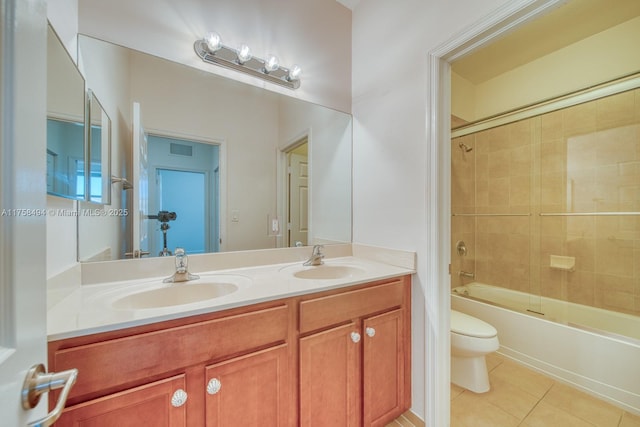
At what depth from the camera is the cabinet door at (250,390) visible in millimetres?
877

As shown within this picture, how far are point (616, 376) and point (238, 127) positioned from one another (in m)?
2.76

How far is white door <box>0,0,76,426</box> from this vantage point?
34 cm

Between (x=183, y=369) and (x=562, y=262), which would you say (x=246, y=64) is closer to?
(x=183, y=369)

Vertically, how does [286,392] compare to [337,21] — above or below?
below

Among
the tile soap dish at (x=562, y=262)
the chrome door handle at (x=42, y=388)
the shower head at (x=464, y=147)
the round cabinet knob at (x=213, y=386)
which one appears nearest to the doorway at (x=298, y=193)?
the round cabinet knob at (x=213, y=386)

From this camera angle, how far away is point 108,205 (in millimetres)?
1176

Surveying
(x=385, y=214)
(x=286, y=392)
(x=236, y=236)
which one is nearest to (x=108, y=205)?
(x=236, y=236)

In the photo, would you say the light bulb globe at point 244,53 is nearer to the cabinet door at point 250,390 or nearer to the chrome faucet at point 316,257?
the chrome faucet at point 316,257

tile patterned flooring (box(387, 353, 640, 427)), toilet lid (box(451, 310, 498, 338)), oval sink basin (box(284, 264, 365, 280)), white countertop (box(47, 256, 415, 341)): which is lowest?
tile patterned flooring (box(387, 353, 640, 427))

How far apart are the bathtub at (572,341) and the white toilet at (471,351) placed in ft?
1.59

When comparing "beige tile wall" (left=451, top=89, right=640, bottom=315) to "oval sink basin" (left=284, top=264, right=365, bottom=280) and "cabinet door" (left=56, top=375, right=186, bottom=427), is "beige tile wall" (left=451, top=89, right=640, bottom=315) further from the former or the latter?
"cabinet door" (left=56, top=375, right=186, bottom=427)

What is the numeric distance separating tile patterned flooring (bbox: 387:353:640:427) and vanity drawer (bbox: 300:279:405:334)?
2.29ft

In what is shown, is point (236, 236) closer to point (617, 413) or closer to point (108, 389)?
point (108, 389)

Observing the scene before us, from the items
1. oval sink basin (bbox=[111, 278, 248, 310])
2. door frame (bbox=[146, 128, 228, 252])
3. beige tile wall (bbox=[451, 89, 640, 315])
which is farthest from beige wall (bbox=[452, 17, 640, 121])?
oval sink basin (bbox=[111, 278, 248, 310])
